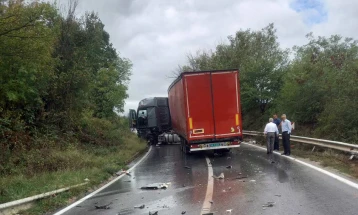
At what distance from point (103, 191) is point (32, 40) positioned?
21.2ft

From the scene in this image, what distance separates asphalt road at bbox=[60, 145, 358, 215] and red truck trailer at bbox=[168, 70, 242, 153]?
350cm

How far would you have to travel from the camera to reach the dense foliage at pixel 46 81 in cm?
1373

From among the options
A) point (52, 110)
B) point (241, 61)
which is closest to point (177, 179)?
point (52, 110)

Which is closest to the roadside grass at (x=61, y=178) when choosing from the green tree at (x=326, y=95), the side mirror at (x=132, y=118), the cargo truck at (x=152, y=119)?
the green tree at (x=326, y=95)

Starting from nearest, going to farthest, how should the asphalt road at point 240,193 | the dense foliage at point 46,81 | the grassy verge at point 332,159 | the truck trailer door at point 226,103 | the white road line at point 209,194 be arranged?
the asphalt road at point 240,193 → the white road line at point 209,194 → the grassy verge at point 332,159 → the dense foliage at point 46,81 → the truck trailer door at point 226,103

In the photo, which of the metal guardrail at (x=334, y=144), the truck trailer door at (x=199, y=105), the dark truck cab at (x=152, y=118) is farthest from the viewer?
the dark truck cab at (x=152, y=118)

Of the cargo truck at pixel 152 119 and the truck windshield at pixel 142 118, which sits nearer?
the cargo truck at pixel 152 119

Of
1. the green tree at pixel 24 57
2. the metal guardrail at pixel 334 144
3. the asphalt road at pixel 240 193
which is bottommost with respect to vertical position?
the asphalt road at pixel 240 193

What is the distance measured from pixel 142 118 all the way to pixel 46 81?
12.7 metres

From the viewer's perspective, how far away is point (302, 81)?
2427cm

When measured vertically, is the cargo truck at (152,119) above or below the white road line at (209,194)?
above

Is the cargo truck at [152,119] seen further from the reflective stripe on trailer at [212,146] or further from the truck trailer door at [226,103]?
the truck trailer door at [226,103]

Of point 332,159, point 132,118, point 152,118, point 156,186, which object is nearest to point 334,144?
point 332,159

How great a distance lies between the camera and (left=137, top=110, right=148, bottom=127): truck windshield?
30.5 m
